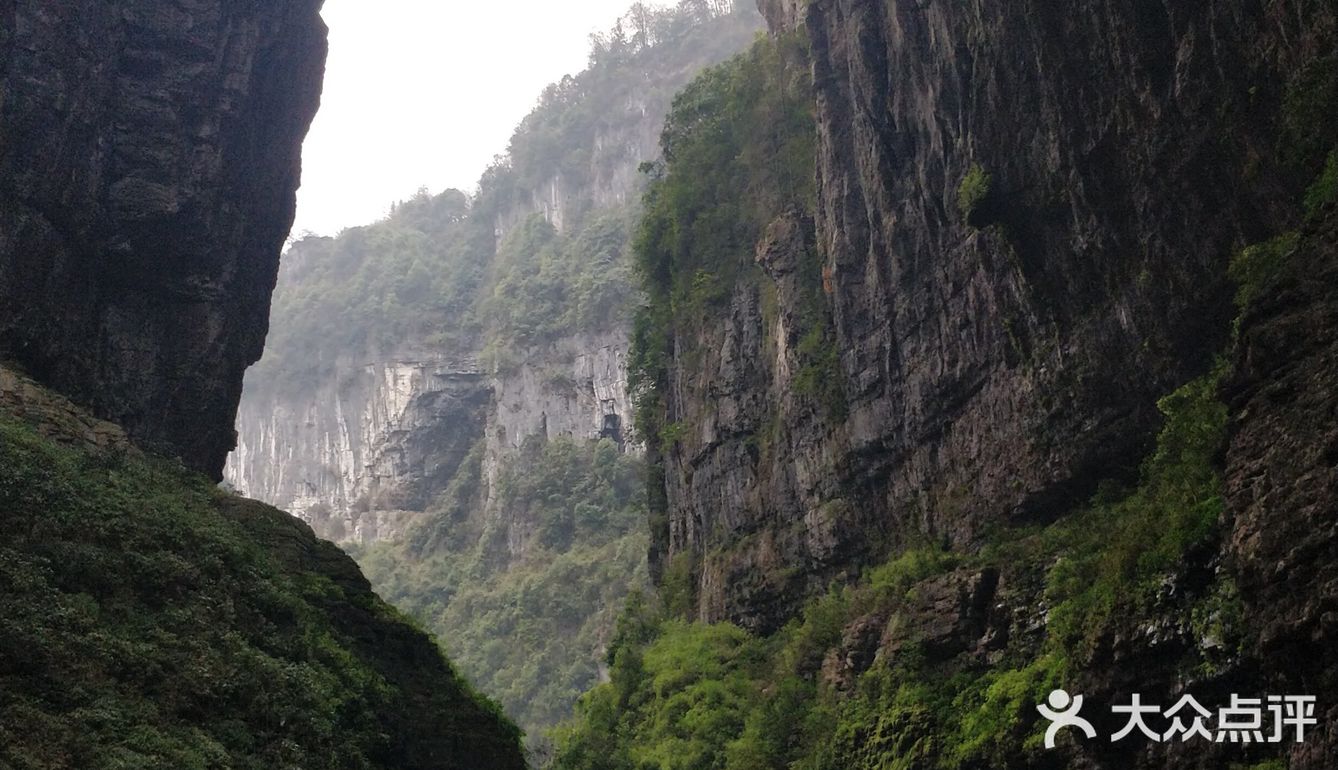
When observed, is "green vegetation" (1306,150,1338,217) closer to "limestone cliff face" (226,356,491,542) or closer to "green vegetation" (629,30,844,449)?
"green vegetation" (629,30,844,449)

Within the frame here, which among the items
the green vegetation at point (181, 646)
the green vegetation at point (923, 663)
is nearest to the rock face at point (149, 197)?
the green vegetation at point (181, 646)

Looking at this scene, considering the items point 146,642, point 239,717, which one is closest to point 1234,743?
point 239,717

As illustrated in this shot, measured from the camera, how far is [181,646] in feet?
37.9

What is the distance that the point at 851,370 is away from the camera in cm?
2284

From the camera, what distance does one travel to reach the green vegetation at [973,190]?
18062 millimetres

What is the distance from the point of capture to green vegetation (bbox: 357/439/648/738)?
45844 mm

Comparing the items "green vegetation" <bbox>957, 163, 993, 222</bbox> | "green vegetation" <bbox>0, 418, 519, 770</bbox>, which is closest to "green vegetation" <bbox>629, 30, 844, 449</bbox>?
"green vegetation" <bbox>957, 163, 993, 222</bbox>

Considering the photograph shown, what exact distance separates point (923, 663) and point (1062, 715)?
157 inches

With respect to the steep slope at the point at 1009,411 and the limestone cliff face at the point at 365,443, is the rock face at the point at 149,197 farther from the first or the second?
the limestone cliff face at the point at 365,443

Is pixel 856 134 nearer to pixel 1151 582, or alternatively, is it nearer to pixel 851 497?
pixel 851 497

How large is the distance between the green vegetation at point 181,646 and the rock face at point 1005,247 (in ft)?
28.8

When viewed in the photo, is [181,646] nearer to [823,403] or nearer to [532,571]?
[823,403]

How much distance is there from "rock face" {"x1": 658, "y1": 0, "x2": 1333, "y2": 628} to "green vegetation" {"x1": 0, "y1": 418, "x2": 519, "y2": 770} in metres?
8.78

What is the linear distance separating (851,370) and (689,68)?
52.2 m
